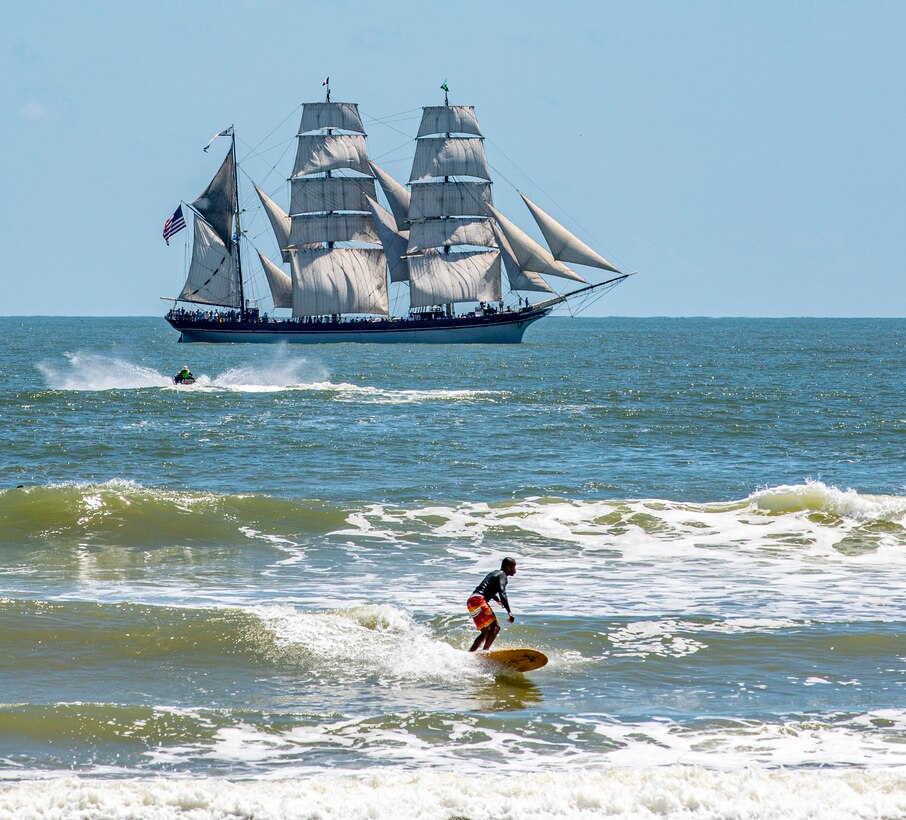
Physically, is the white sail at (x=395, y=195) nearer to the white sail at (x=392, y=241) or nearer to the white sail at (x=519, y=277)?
the white sail at (x=392, y=241)

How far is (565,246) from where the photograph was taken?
121375 millimetres

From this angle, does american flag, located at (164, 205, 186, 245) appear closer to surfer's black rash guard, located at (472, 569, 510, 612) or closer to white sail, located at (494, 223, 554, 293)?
white sail, located at (494, 223, 554, 293)

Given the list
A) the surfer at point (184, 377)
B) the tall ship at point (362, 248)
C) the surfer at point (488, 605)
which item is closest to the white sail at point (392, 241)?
the tall ship at point (362, 248)

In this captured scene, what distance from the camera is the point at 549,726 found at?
13328 mm

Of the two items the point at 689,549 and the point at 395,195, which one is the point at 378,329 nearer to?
the point at 395,195

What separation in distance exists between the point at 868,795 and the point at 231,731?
20.9 ft

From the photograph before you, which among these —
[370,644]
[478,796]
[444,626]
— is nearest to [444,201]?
[444,626]

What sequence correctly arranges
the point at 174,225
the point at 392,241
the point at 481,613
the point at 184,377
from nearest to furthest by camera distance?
the point at 481,613 → the point at 184,377 → the point at 174,225 → the point at 392,241

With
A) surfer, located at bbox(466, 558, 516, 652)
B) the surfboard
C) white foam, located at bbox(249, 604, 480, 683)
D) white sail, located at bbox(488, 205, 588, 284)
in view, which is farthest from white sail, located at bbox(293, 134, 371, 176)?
the surfboard

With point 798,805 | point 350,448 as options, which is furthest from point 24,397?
point 798,805

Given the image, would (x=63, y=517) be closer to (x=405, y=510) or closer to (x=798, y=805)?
(x=405, y=510)

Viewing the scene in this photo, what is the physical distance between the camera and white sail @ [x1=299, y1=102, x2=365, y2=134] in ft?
467

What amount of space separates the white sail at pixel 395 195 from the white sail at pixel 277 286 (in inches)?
568

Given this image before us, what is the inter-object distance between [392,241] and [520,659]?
126 metres
